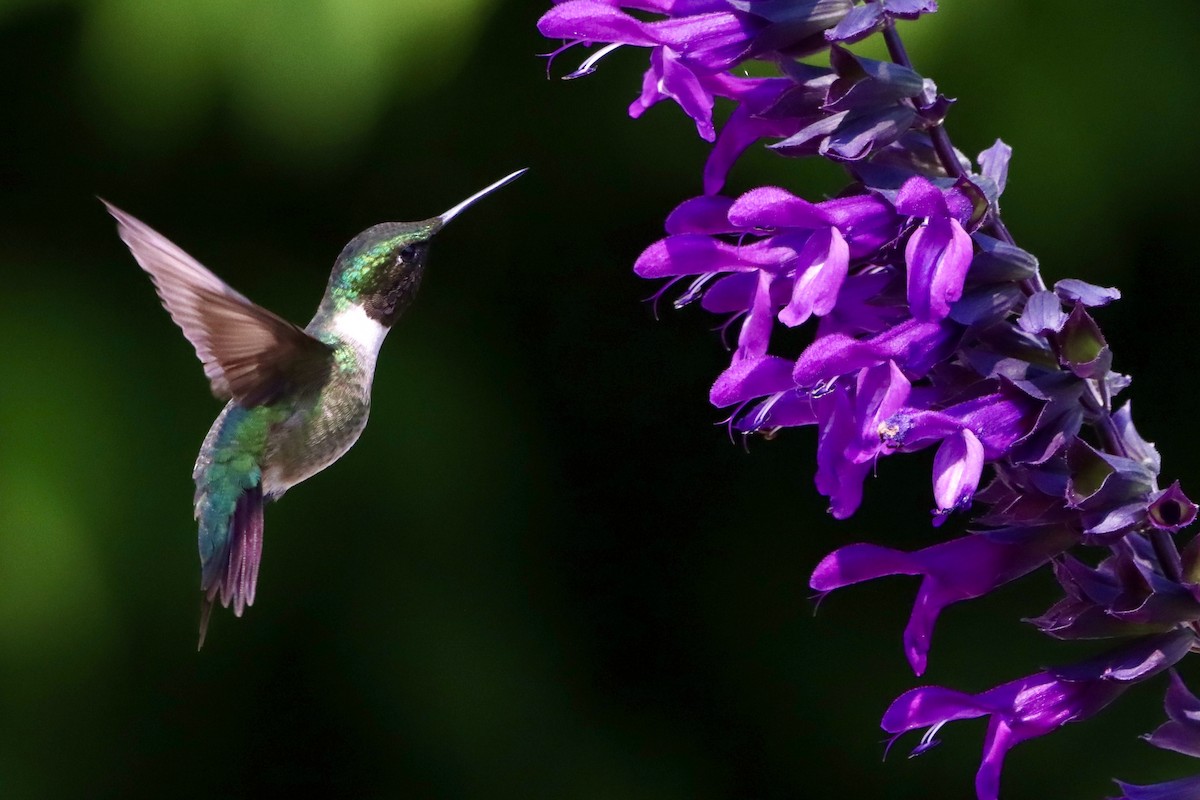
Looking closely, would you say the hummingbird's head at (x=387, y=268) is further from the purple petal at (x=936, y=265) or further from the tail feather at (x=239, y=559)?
the purple petal at (x=936, y=265)

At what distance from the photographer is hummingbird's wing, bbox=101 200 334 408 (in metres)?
0.96

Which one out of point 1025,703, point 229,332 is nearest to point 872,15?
point 1025,703

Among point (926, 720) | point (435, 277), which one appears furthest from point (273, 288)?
point (926, 720)

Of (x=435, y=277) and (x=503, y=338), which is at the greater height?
(x=435, y=277)

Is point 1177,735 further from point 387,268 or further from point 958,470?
point 387,268

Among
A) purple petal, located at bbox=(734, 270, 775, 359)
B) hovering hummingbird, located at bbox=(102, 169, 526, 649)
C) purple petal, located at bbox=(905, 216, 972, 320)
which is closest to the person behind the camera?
purple petal, located at bbox=(905, 216, 972, 320)

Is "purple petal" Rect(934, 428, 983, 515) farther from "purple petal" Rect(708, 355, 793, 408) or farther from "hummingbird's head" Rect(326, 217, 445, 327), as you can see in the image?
"hummingbird's head" Rect(326, 217, 445, 327)

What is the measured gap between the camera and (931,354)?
26.1 inches

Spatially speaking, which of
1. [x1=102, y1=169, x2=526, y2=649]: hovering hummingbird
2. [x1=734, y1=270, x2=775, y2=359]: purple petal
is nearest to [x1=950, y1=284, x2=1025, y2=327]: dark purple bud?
[x1=734, y1=270, x2=775, y2=359]: purple petal

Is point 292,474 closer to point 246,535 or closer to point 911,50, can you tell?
point 246,535

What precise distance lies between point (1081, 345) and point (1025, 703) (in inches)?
7.9

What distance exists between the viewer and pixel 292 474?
113 cm

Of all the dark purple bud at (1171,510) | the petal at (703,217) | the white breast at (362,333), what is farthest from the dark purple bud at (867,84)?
the white breast at (362,333)

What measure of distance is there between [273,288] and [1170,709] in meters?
1.45
